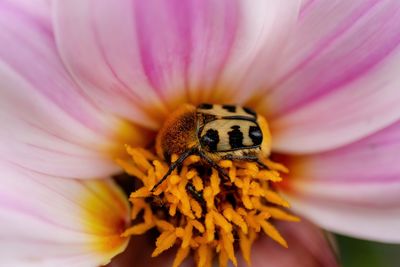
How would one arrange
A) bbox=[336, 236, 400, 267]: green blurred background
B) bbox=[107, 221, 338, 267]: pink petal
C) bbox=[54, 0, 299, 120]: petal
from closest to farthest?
bbox=[54, 0, 299, 120]: petal
bbox=[107, 221, 338, 267]: pink petal
bbox=[336, 236, 400, 267]: green blurred background

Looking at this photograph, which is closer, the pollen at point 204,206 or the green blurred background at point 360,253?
the pollen at point 204,206

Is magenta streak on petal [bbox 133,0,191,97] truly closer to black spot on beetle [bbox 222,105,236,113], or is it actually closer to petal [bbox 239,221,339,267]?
black spot on beetle [bbox 222,105,236,113]

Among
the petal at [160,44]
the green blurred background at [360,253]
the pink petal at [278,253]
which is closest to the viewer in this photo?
the petal at [160,44]

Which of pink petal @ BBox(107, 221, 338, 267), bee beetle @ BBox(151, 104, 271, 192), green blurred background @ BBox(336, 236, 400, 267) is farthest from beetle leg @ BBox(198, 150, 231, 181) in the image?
green blurred background @ BBox(336, 236, 400, 267)

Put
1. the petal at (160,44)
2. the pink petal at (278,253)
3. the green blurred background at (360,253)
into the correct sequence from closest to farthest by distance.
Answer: the petal at (160,44) → the pink petal at (278,253) → the green blurred background at (360,253)

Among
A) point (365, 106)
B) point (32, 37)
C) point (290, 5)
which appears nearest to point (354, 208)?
point (365, 106)

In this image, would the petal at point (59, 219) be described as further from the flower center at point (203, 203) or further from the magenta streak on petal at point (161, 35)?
the magenta streak on petal at point (161, 35)

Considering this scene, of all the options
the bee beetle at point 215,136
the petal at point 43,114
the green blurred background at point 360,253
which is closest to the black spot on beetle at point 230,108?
the bee beetle at point 215,136

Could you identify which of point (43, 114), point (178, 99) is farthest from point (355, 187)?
point (43, 114)

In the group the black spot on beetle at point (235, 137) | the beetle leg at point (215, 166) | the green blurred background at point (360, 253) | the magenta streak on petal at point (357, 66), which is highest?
the magenta streak on petal at point (357, 66)
